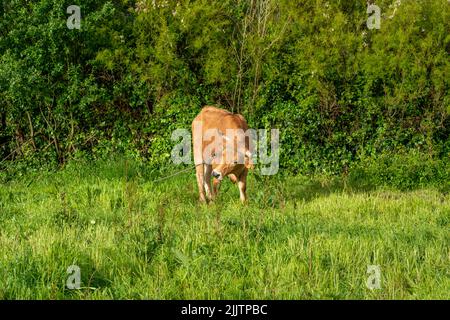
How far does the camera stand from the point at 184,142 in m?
12.3

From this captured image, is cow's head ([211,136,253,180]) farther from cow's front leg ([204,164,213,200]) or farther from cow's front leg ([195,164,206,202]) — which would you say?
cow's front leg ([195,164,206,202])

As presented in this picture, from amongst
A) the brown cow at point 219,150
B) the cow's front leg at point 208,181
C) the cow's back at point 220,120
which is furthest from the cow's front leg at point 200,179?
the cow's back at point 220,120

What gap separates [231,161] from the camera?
28.3 feet

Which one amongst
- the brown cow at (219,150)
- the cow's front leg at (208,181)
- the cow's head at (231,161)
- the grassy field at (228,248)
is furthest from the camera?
the cow's front leg at (208,181)

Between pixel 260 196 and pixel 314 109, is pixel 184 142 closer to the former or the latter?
pixel 314 109

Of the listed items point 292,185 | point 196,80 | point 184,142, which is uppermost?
point 196,80

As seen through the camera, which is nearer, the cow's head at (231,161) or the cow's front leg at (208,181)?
the cow's head at (231,161)

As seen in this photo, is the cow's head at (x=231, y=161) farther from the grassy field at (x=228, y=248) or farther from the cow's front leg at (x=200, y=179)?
the cow's front leg at (x=200, y=179)

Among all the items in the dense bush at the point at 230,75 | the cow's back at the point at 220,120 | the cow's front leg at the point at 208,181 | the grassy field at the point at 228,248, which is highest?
the dense bush at the point at 230,75

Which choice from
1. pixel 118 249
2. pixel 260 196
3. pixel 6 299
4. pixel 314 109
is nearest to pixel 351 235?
pixel 260 196

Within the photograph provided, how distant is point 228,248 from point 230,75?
23.3ft

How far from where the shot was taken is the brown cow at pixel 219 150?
8.65m

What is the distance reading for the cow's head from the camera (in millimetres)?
8500
